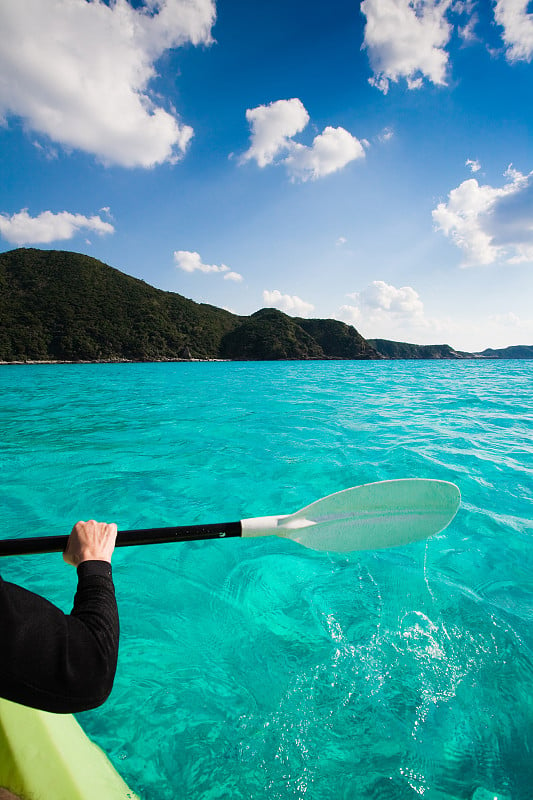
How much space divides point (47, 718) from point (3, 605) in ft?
3.22

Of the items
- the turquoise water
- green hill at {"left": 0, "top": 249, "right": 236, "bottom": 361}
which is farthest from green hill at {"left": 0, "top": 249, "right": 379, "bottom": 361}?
the turquoise water

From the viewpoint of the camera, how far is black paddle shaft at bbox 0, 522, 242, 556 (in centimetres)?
167

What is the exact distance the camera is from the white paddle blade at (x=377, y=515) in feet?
9.11

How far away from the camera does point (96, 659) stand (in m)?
1.07

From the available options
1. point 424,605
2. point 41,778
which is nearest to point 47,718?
point 41,778

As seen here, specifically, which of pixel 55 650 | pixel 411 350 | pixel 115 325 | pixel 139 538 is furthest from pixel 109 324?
pixel 411 350

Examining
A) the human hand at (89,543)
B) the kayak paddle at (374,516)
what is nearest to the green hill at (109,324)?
the kayak paddle at (374,516)

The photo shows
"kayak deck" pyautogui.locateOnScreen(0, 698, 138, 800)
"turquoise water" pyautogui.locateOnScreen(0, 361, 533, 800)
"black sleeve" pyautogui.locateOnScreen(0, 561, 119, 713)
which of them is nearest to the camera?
"black sleeve" pyautogui.locateOnScreen(0, 561, 119, 713)

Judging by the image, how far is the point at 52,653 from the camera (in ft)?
3.23

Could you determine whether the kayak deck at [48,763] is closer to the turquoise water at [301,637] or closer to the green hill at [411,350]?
the turquoise water at [301,637]

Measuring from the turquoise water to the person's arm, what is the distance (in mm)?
1327

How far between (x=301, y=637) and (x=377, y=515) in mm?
1149

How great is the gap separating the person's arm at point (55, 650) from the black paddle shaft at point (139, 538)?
0.55 meters

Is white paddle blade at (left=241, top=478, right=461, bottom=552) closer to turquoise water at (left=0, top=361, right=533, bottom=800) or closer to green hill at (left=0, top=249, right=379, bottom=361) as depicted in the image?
turquoise water at (left=0, top=361, right=533, bottom=800)
